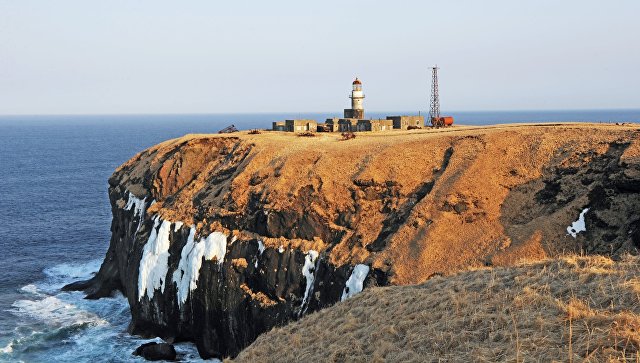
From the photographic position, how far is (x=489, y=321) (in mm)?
15875

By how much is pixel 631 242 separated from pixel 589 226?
2887mm

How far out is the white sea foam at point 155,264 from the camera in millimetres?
46906

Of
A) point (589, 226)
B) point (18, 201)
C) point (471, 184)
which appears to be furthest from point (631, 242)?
point (18, 201)

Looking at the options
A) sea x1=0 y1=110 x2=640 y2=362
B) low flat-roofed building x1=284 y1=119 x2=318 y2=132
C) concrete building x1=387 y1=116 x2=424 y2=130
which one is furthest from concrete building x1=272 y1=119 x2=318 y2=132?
sea x1=0 y1=110 x2=640 y2=362

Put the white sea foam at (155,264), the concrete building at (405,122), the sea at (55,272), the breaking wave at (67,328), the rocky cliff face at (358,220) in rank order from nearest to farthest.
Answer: the rocky cliff face at (358,220), the breaking wave at (67,328), the sea at (55,272), the white sea foam at (155,264), the concrete building at (405,122)

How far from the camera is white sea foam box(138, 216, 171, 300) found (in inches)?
1847

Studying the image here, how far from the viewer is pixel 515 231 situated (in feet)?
117

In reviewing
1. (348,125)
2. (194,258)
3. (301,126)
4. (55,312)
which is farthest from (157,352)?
(348,125)

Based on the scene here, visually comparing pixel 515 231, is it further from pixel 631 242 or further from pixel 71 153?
pixel 71 153

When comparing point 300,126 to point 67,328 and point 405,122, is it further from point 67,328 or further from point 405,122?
point 67,328

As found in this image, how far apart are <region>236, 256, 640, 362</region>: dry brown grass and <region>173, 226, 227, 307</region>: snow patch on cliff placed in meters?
20.6

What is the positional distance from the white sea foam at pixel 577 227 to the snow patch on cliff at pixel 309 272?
1601 centimetres

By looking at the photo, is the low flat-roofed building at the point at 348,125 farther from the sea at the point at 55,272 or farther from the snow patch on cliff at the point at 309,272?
the snow patch on cliff at the point at 309,272

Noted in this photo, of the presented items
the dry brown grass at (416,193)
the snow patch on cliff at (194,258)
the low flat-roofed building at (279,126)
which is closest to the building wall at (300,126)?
the low flat-roofed building at (279,126)
